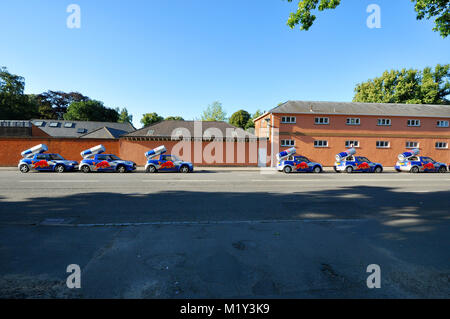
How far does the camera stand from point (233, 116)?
→ 205 feet

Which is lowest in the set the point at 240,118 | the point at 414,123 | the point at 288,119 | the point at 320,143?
the point at 320,143

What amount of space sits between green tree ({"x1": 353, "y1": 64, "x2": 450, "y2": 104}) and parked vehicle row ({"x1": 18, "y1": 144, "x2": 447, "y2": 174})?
24668 millimetres

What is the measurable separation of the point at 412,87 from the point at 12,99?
77.7 m

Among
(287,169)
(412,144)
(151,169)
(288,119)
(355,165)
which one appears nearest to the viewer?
(151,169)

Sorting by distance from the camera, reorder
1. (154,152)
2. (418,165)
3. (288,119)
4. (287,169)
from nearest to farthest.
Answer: (287,169), (154,152), (418,165), (288,119)

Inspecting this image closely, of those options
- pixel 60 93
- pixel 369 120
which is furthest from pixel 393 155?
pixel 60 93

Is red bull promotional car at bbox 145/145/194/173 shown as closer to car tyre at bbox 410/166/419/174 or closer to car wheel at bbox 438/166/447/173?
car tyre at bbox 410/166/419/174

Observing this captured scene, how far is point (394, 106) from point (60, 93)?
8289cm

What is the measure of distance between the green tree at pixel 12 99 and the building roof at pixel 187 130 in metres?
38.9

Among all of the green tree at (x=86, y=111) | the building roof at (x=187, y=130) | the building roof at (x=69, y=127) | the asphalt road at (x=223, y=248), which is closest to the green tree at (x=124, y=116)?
the green tree at (x=86, y=111)

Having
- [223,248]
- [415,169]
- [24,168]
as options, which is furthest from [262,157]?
[24,168]

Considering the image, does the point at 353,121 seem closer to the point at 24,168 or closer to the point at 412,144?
the point at 412,144

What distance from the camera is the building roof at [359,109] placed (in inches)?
1023

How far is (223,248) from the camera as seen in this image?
167 inches
